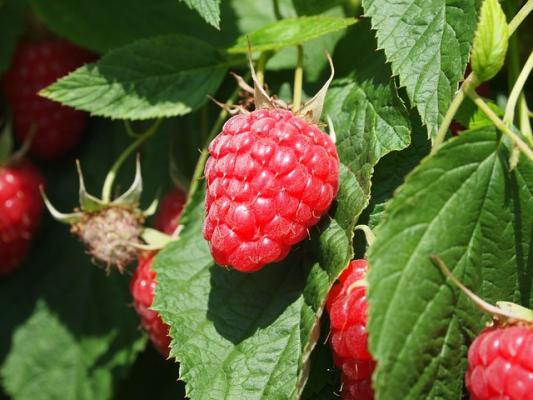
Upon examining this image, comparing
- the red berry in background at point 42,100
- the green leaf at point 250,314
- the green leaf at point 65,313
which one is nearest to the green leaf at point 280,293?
the green leaf at point 250,314

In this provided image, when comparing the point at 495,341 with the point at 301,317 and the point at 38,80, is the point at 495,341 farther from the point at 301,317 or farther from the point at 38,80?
the point at 38,80

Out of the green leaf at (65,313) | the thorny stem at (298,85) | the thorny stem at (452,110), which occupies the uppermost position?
the thorny stem at (452,110)

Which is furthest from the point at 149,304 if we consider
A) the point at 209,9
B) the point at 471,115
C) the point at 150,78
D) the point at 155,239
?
the point at 471,115

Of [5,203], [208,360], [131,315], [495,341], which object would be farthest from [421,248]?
[5,203]

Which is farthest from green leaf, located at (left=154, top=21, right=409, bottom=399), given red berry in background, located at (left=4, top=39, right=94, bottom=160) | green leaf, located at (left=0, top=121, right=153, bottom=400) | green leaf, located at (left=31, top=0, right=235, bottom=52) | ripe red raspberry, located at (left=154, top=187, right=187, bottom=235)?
red berry in background, located at (left=4, top=39, right=94, bottom=160)

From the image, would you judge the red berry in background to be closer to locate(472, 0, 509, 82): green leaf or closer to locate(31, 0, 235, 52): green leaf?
Answer: locate(31, 0, 235, 52): green leaf

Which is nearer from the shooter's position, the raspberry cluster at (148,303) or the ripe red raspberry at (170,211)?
the raspberry cluster at (148,303)

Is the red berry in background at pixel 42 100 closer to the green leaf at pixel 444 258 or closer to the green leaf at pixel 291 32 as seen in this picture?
the green leaf at pixel 291 32
